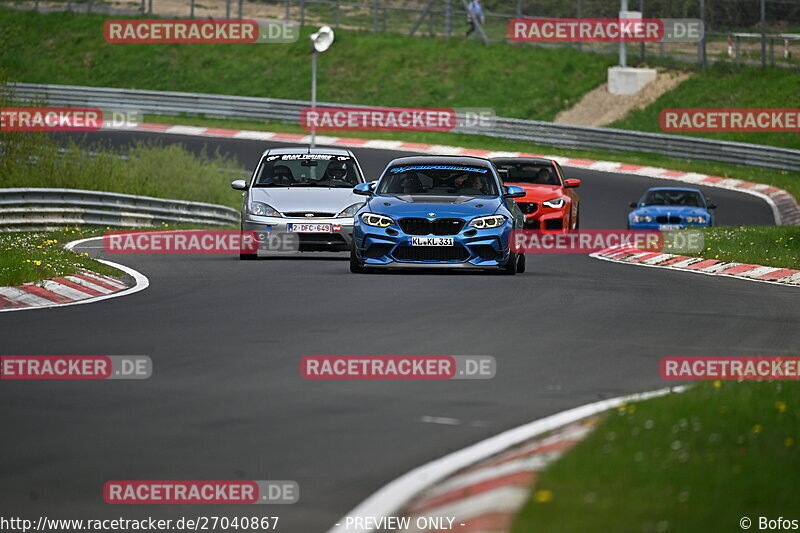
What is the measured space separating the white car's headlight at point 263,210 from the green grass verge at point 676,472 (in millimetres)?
13266

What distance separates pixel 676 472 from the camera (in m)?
7.16

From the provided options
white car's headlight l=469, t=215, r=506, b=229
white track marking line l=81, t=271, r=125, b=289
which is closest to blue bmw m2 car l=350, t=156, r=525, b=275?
white car's headlight l=469, t=215, r=506, b=229

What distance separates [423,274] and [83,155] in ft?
52.6

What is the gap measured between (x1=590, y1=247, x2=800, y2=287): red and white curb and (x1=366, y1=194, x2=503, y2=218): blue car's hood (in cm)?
447

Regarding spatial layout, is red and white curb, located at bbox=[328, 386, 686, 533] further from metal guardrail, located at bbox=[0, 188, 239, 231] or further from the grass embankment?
the grass embankment

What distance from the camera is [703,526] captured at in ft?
20.4

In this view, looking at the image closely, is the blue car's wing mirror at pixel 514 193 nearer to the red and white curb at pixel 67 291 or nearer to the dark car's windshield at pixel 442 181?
the dark car's windshield at pixel 442 181

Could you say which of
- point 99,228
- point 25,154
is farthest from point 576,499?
point 25,154

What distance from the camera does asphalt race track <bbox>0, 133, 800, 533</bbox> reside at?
8.11m

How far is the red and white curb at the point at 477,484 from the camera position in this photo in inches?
264

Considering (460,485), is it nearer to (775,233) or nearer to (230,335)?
(230,335)

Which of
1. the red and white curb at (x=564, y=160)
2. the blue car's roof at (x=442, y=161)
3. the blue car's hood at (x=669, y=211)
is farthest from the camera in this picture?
the red and white curb at (x=564, y=160)

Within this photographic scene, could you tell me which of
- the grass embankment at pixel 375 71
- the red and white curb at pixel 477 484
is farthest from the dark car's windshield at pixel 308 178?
the grass embankment at pixel 375 71

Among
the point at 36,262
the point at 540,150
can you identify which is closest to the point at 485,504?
the point at 36,262
